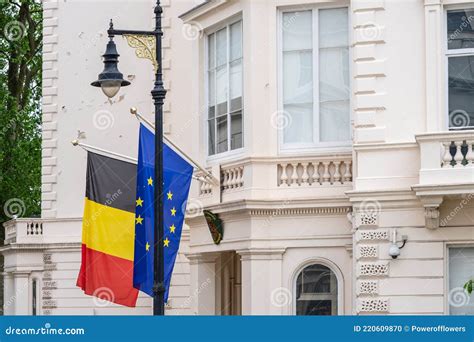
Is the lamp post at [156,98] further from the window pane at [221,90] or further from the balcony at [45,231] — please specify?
the balcony at [45,231]

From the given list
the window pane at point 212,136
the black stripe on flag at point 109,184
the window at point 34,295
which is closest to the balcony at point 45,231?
the window at point 34,295

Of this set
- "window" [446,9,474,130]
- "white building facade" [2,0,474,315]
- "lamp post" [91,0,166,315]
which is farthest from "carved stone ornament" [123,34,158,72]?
"window" [446,9,474,130]

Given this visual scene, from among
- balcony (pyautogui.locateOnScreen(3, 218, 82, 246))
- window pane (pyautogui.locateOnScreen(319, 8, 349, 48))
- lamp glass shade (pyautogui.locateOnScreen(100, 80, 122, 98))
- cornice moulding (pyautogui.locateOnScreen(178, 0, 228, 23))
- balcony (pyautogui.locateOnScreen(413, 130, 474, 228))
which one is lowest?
balcony (pyautogui.locateOnScreen(413, 130, 474, 228))

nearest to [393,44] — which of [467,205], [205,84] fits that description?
[467,205]

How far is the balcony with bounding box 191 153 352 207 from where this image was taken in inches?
1090

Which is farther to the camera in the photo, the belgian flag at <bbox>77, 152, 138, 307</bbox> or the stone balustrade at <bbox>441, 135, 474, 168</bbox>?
the belgian flag at <bbox>77, 152, 138, 307</bbox>

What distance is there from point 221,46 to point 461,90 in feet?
17.3

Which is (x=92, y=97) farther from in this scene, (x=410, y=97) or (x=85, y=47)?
(x=410, y=97)

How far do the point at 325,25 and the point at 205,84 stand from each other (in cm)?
297

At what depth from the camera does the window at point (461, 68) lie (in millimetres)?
26156

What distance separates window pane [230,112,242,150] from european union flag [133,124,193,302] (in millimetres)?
1583

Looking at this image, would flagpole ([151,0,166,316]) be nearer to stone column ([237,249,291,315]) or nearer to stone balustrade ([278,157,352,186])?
stone balustrade ([278,157,352,186])

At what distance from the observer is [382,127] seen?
86.5 ft

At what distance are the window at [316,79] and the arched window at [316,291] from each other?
2.15 meters
